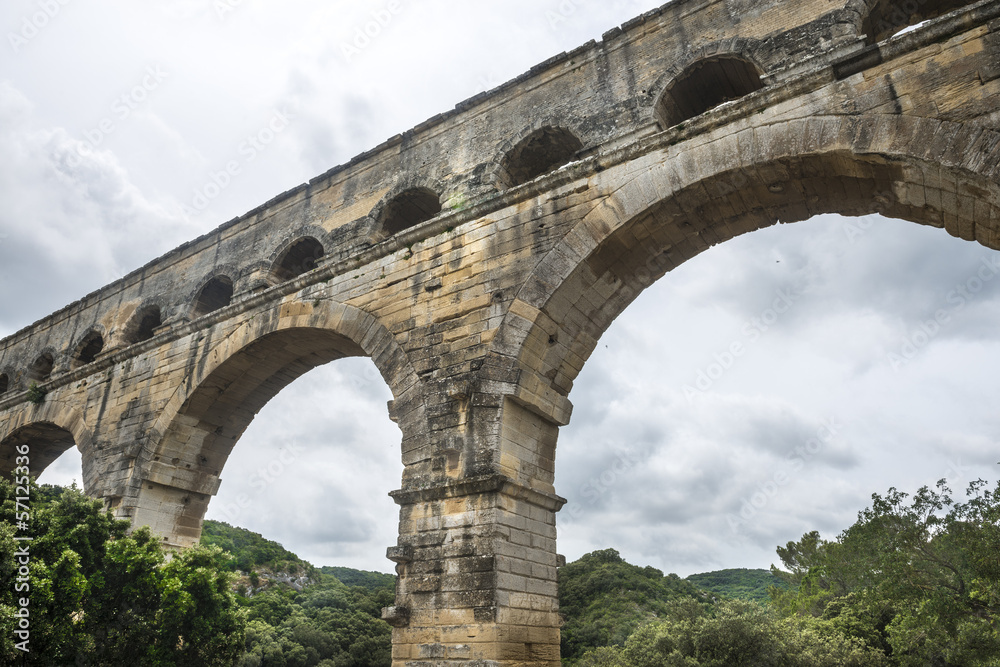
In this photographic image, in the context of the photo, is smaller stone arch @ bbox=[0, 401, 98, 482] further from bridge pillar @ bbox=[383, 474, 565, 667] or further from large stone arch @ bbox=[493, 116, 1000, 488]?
large stone arch @ bbox=[493, 116, 1000, 488]

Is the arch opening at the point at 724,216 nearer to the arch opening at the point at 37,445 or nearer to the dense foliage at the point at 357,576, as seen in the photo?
the arch opening at the point at 37,445

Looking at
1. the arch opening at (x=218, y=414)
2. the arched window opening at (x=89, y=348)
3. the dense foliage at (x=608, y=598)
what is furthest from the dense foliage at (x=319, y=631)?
the arch opening at (x=218, y=414)

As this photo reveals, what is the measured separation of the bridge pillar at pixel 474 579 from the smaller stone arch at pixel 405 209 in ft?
13.6

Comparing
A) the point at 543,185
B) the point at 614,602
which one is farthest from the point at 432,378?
the point at 614,602

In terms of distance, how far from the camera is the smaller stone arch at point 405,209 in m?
8.38

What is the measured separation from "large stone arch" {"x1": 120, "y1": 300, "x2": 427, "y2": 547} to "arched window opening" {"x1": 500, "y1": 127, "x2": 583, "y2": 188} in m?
2.61

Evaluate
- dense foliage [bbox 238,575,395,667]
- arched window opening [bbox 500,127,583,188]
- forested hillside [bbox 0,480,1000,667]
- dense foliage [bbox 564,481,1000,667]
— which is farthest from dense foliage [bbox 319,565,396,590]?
arched window opening [bbox 500,127,583,188]

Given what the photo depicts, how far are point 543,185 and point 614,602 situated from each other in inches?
965

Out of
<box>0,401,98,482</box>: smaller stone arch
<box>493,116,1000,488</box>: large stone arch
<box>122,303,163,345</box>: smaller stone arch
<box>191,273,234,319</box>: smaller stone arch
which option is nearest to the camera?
<box>493,116,1000,488</box>: large stone arch

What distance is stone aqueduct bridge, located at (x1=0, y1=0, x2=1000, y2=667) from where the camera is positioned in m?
4.80

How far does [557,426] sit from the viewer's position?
20.4 ft

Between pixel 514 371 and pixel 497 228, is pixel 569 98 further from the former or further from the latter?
pixel 514 371

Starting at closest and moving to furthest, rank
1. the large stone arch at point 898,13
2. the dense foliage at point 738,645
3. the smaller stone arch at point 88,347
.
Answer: the large stone arch at point 898,13, the smaller stone arch at point 88,347, the dense foliage at point 738,645

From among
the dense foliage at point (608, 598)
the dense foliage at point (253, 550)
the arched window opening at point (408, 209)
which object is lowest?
the dense foliage at point (608, 598)
